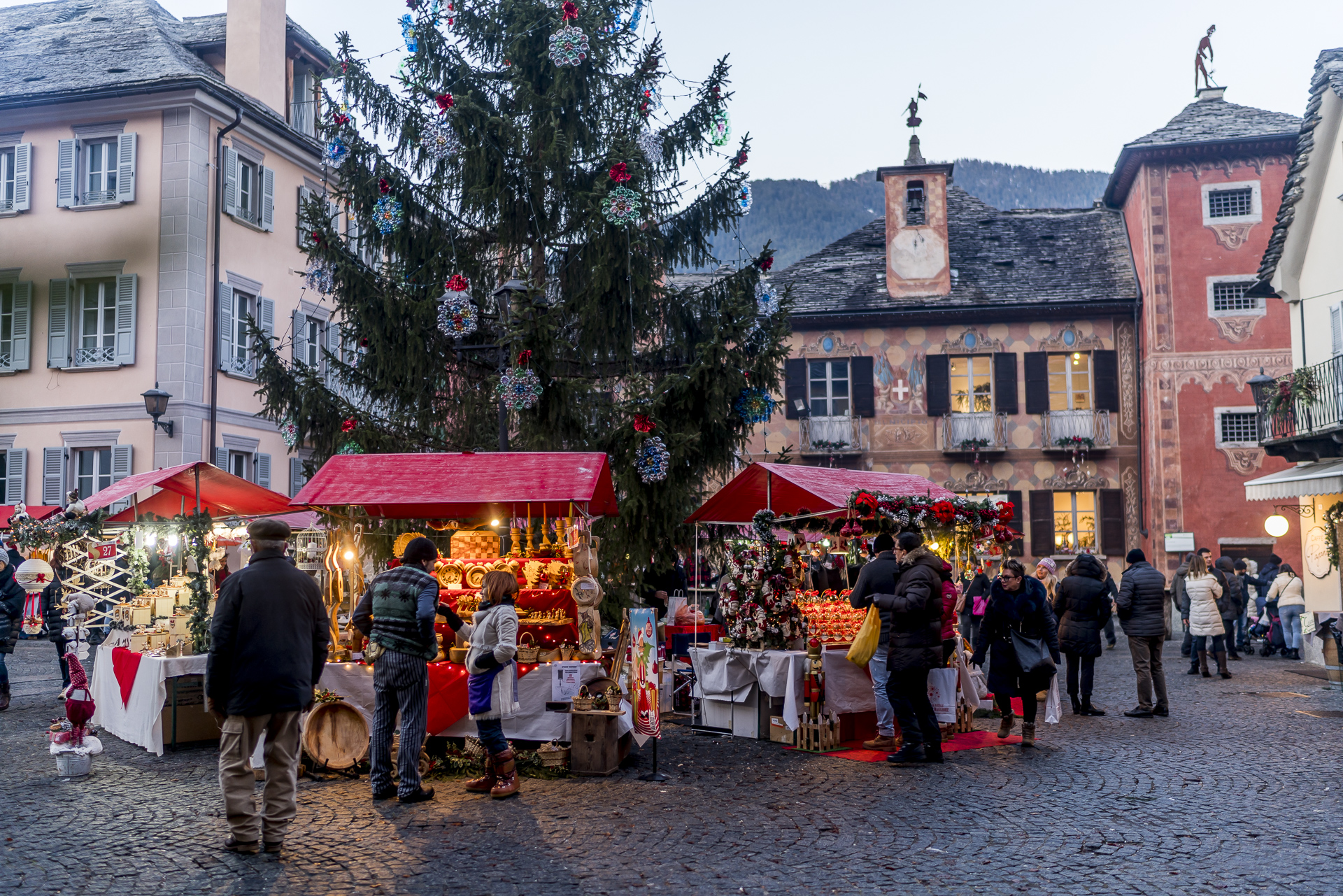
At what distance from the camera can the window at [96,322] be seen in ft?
74.9

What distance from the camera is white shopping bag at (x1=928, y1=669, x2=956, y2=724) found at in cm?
1093

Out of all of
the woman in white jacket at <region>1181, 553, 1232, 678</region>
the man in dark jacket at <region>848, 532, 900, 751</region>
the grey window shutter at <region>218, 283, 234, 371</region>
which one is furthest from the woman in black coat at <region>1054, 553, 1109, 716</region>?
the grey window shutter at <region>218, 283, 234, 371</region>

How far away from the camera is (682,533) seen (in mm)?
14188

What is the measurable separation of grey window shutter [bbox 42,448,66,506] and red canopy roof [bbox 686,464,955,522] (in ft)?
49.3

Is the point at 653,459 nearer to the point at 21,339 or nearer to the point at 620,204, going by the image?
the point at 620,204

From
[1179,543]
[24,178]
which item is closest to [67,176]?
[24,178]

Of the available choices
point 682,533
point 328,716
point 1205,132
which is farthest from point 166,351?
point 1205,132

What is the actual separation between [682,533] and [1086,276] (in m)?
20.6

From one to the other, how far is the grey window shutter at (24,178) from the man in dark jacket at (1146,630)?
21.4 meters

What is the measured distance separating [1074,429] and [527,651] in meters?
23.1

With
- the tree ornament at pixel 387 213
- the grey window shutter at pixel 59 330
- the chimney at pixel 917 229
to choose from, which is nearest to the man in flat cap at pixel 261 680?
the tree ornament at pixel 387 213

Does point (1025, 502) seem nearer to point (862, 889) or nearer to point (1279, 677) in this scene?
point (1279, 677)

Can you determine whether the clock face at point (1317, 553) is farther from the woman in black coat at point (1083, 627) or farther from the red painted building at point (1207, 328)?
the red painted building at point (1207, 328)

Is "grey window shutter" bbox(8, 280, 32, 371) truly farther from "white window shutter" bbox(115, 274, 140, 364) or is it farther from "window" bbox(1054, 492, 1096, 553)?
"window" bbox(1054, 492, 1096, 553)
